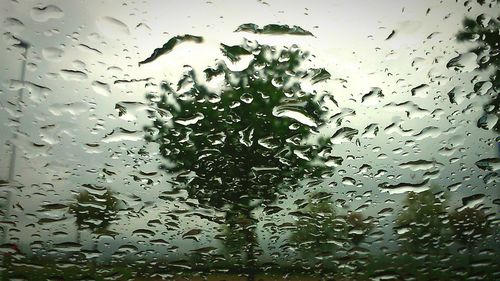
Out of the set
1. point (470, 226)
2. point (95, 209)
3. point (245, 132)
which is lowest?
point (470, 226)

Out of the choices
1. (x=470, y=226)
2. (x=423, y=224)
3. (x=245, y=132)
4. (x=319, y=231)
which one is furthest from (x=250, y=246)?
(x=470, y=226)

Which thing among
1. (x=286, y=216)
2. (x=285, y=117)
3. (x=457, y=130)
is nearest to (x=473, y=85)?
(x=457, y=130)

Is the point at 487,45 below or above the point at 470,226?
above

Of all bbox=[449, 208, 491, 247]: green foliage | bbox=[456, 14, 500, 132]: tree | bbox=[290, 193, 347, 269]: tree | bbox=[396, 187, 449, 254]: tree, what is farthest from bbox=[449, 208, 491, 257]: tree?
bbox=[290, 193, 347, 269]: tree

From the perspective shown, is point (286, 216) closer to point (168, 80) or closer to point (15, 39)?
point (168, 80)

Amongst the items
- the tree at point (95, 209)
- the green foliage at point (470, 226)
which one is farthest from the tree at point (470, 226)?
the tree at point (95, 209)

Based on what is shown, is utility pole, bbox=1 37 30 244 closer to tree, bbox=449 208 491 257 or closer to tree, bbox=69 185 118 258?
tree, bbox=69 185 118 258

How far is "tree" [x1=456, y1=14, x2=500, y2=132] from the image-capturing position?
13.8 feet

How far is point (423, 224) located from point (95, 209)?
333 cm

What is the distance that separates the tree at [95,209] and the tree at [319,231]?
195 cm

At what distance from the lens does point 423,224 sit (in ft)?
14.3

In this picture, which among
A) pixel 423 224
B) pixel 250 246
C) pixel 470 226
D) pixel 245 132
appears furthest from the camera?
pixel 245 132

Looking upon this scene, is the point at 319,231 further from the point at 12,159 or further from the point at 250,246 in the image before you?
the point at 12,159

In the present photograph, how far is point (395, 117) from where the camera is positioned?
4625mm
